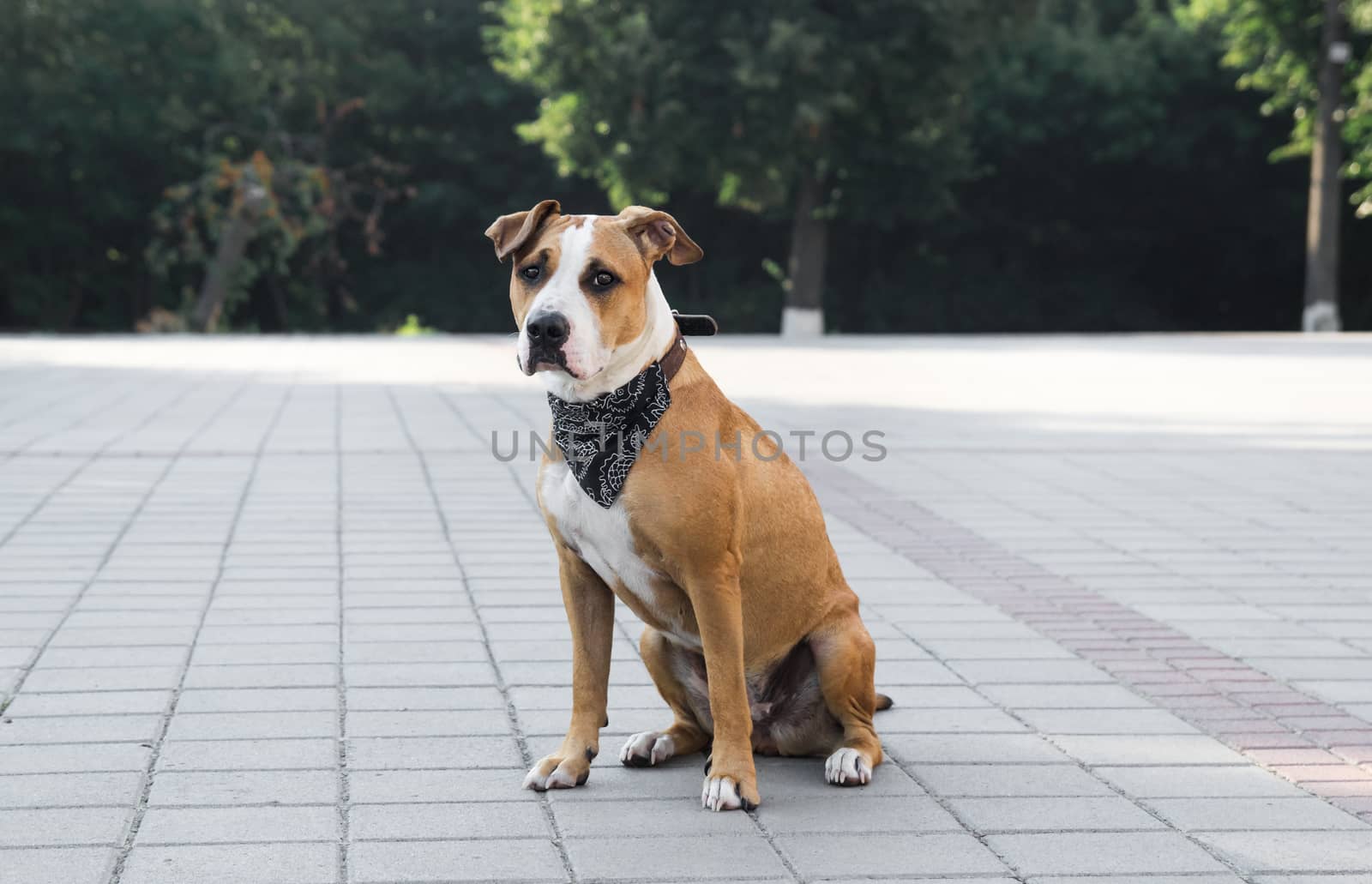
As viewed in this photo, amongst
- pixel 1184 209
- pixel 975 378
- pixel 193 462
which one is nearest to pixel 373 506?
pixel 193 462

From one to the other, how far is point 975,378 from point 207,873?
15.4 metres

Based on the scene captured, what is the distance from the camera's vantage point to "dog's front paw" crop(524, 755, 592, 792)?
3.83 metres

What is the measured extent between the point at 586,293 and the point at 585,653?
36.6 inches

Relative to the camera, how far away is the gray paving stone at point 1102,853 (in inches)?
131

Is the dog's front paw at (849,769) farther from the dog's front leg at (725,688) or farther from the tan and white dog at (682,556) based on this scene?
the dog's front leg at (725,688)

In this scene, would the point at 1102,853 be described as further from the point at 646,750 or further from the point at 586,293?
the point at 586,293

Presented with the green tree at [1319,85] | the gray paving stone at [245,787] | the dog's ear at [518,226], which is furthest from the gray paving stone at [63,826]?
the green tree at [1319,85]

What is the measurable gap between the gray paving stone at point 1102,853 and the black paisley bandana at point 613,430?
114cm

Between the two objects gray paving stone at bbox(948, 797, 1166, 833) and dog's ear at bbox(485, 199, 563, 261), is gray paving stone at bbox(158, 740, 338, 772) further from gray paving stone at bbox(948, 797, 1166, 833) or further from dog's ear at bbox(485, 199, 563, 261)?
gray paving stone at bbox(948, 797, 1166, 833)

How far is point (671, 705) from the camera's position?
4.16m

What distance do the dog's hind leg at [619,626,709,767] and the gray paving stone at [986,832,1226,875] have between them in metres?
0.88

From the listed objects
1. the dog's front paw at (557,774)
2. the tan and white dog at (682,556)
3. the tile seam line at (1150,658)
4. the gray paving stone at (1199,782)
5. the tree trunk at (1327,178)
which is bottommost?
the tile seam line at (1150,658)

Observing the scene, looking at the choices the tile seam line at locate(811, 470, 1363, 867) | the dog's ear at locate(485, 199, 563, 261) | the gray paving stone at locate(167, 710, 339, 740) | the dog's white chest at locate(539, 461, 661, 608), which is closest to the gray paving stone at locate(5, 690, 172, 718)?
the gray paving stone at locate(167, 710, 339, 740)

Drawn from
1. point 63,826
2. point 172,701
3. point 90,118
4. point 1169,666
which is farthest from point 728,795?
point 90,118
